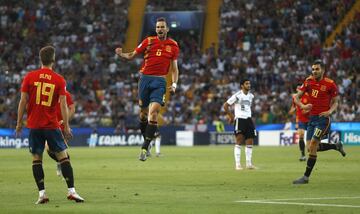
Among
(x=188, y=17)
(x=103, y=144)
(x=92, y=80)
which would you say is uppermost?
(x=188, y=17)

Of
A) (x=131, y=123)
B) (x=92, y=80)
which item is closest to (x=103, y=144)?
(x=131, y=123)

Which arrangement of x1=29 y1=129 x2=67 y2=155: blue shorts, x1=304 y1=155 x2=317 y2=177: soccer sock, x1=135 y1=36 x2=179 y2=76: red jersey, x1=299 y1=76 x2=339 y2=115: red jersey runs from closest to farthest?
x1=29 y1=129 x2=67 y2=155: blue shorts
x1=304 y1=155 x2=317 y2=177: soccer sock
x1=299 y1=76 x2=339 y2=115: red jersey
x1=135 y1=36 x2=179 y2=76: red jersey

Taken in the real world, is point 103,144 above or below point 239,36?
below

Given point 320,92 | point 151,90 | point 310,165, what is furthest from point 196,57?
point 310,165

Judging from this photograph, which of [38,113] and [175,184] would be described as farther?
[175,184]

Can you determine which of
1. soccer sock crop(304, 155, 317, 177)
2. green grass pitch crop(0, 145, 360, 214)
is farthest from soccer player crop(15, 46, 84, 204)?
soccer sock crop(304, 155, 317, 177)

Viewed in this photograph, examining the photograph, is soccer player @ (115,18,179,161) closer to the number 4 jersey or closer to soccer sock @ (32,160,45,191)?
the number 4 jersey

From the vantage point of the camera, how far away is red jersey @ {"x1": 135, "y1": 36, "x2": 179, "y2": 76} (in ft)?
71.2

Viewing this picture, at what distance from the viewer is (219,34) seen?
60.1 meters

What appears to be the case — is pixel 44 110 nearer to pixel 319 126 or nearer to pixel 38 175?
pixel 38 175

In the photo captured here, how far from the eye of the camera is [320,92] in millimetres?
20188

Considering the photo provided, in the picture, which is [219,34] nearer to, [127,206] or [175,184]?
[175,184]

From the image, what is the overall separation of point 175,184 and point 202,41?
44.3 meters

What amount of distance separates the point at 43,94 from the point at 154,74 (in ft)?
24.4
